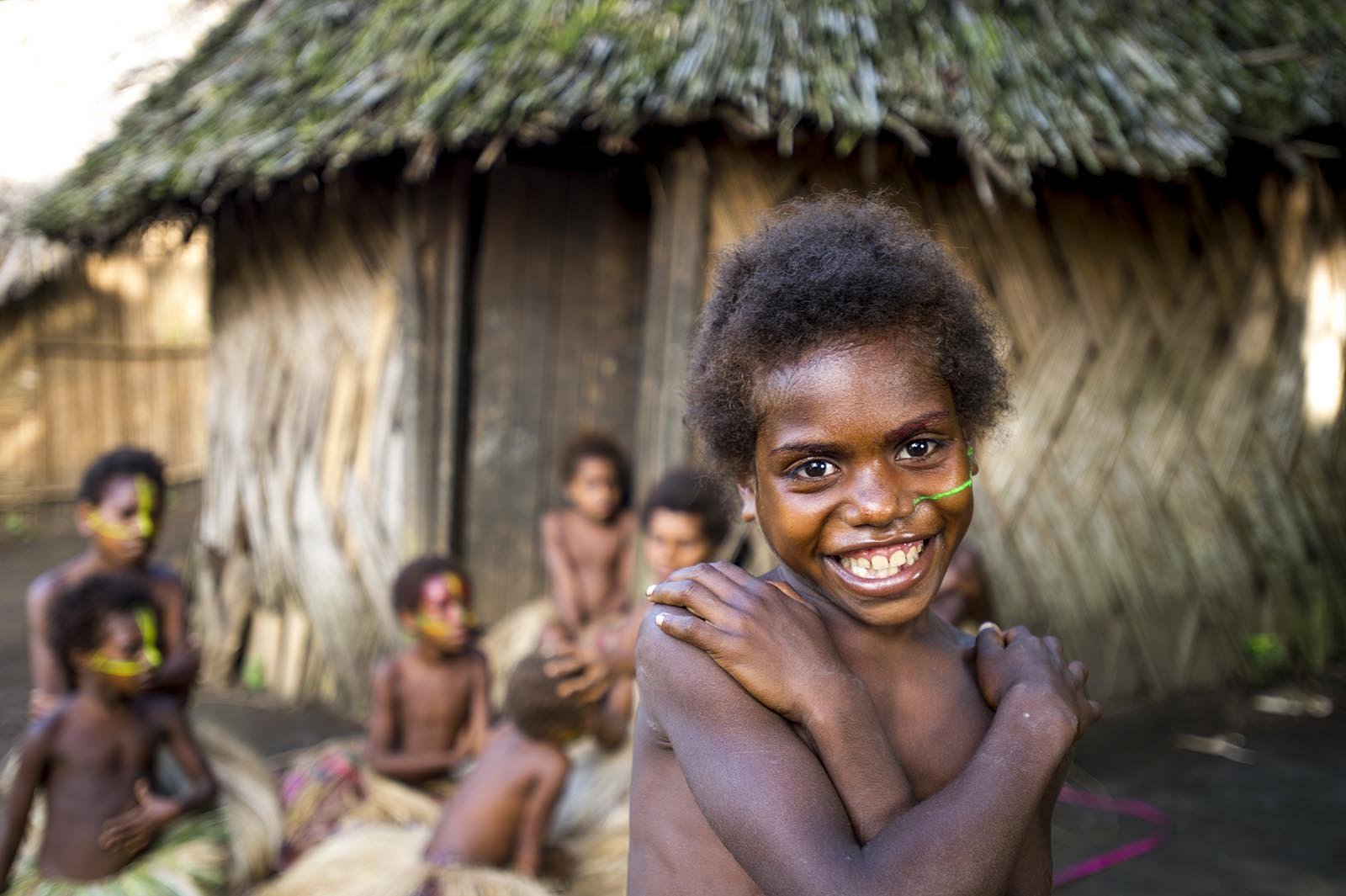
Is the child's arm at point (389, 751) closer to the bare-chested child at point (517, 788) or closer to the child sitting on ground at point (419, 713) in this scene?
the child sitting on ground at point (419, 713)

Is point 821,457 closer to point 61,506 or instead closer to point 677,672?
point 677,672

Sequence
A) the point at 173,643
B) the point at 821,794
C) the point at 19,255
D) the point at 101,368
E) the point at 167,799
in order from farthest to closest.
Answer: the point at 101,368, the point at 19,255, the point at 173,643, the point at 167,799, the point at 821,794

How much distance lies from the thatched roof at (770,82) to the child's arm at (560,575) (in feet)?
5.23

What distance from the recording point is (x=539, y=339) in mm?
5133

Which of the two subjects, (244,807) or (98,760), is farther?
(244,807)

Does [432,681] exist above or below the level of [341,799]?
above

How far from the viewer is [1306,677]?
6.02 meters

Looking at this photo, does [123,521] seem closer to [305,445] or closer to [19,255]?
[305,445]

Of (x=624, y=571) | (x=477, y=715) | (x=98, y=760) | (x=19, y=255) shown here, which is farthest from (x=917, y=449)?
(x=19, y=255)

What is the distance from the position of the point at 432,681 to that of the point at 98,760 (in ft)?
3.83

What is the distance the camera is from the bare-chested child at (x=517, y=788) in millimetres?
3186

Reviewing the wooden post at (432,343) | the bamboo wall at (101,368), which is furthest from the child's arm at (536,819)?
the bamboo wall at (101,368)

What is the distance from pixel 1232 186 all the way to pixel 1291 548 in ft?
6.18

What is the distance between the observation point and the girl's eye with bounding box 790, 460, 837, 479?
4.65 ft
